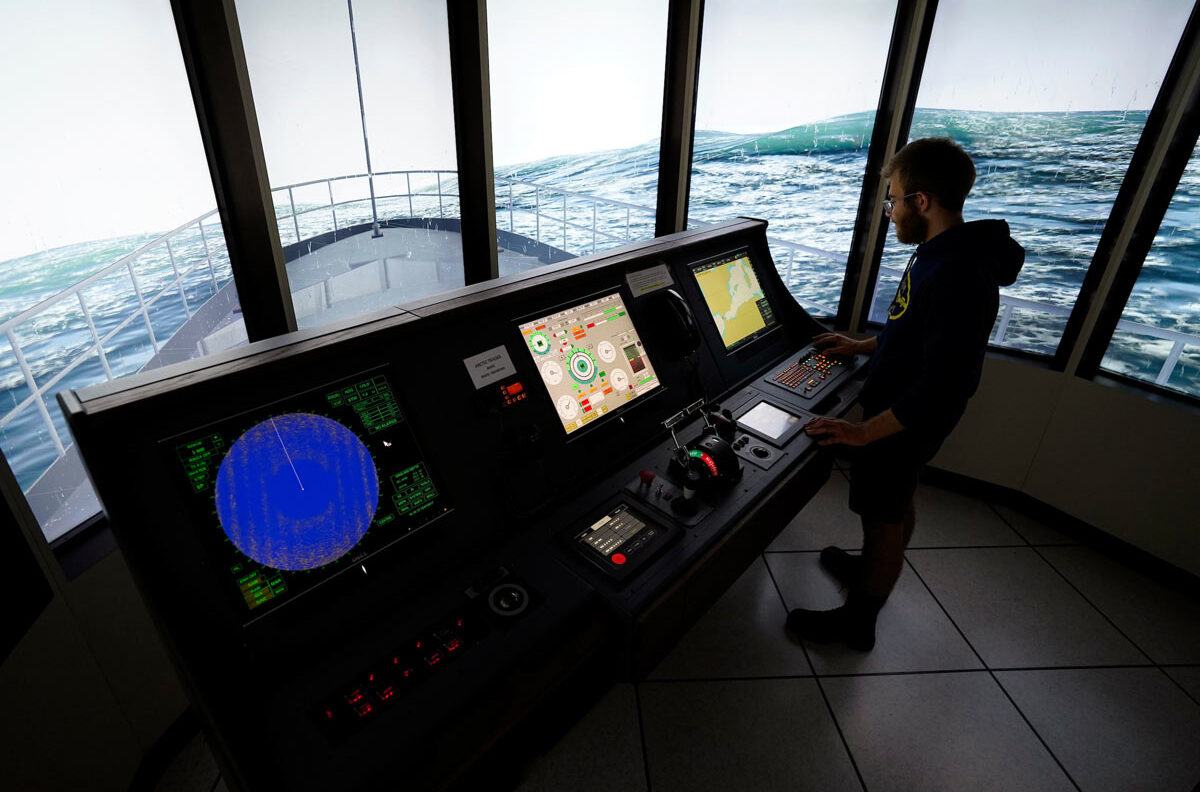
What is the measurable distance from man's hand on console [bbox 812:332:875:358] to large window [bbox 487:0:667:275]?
1.23 meters

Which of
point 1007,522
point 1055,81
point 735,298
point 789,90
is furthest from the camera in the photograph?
point 789,90

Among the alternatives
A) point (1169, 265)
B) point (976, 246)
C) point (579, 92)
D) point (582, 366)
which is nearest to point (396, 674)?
point (582, 366)

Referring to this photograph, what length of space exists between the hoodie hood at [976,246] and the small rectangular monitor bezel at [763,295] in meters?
0.66

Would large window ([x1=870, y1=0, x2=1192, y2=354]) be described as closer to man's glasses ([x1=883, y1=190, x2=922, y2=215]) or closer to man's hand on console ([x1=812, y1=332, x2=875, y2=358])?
man's hand on console ([x1=812, y1=332, x2=875, y2=358])

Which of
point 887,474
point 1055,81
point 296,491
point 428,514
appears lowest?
point 887,474

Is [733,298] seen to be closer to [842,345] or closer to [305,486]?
[842,345]

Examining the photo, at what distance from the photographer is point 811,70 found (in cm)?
280

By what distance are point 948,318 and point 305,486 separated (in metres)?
1.58

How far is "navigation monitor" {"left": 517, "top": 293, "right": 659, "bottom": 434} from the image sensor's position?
1.40 meters

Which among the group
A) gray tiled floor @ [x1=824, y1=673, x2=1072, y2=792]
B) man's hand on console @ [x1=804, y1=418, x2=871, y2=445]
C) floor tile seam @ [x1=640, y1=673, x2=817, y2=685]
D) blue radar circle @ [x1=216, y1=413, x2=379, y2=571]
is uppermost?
blue radar circle @ [x1=216, y1=413, x2=379, y2=571]

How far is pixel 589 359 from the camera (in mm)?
1486

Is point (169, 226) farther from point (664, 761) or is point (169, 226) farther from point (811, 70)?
point (811, 70)

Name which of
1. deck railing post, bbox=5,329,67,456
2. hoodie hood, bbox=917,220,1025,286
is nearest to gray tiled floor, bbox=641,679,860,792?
hoodie hood, bbox=917,220,1025,286

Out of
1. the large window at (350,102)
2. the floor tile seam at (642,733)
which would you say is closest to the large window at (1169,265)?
the floor tile seam at (642,733)
